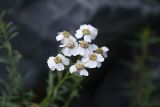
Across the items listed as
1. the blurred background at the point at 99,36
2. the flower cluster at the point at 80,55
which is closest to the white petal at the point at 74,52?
the flower cluster at the point at 80,55

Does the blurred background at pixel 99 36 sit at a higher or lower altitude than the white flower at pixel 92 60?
higher

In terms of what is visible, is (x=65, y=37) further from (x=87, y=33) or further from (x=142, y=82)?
(x=142, y=82)

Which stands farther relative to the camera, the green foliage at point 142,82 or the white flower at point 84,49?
the green foliage at point 142,82

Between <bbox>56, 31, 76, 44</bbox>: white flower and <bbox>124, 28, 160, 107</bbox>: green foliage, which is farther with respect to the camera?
<bbox>124, 28, 160, 107</bbox>: green foliage

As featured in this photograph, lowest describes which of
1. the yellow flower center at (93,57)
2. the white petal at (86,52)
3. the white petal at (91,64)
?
the white petal at (91,64)

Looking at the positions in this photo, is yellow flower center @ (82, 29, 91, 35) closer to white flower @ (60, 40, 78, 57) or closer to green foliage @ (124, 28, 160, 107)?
white flower @ (60, 40, 78, 57)

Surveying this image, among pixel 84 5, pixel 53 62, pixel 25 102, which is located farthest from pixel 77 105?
pixel 53 62

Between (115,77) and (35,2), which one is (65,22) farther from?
(115,77)

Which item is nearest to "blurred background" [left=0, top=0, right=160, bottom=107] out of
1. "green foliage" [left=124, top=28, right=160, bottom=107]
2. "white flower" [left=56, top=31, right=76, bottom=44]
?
"green foliage" [left=124, top=28, right=160, bottom=107]

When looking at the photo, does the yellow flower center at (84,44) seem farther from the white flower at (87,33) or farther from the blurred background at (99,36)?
the blurred background at (99,36)
